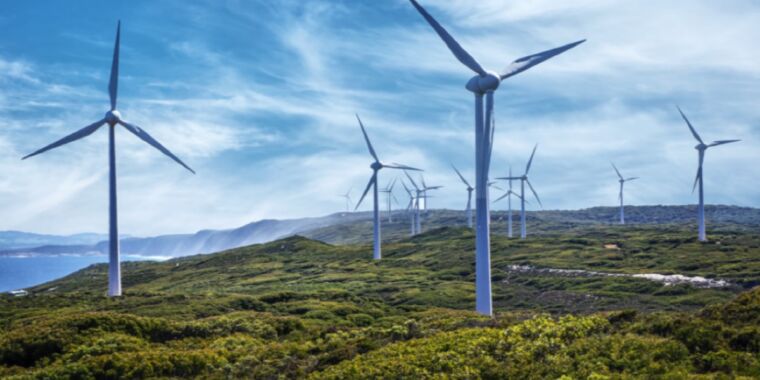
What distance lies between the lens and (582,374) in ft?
72.2

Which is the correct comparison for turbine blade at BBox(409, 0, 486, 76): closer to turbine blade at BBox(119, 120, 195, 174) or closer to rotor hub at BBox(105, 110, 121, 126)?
turbine blade at BBox(119, 120, 195, 174)

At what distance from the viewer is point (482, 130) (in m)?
54.9

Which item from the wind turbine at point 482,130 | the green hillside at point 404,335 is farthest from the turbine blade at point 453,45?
the green hillside at point 404,335

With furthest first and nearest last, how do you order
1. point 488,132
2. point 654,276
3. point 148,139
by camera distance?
point 654,276
point 148,139
point 488,132

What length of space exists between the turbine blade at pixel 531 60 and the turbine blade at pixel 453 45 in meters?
3.25

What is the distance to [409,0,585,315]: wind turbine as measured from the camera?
52653 millimetres

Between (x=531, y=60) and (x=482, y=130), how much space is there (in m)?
11.0

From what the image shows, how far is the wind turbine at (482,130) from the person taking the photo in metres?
52.7

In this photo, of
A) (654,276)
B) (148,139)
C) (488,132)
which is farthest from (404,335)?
(654,276)

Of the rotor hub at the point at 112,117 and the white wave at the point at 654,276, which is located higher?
the rotor hub at the point at 112,117

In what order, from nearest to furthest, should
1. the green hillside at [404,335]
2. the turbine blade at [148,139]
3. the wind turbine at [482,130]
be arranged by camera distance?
the green hillside at [404,335] → the wind turbine at [482,130] → the turbine blade at [148,139]

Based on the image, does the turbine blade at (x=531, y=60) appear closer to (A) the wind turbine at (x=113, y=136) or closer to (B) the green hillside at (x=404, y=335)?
(B) the green hillside at (x=404, y=335)

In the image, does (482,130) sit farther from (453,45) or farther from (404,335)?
(404,335)

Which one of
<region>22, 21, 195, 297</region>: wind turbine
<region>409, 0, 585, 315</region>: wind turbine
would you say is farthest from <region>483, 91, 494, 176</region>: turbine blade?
<region>22, 21, 195, 297</region>: wind turbine
